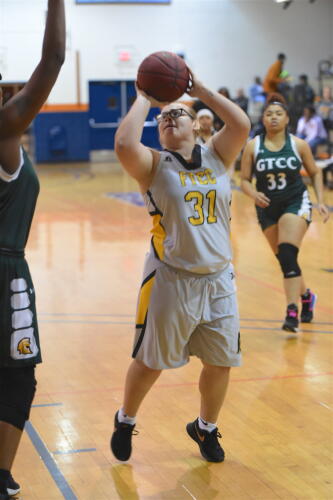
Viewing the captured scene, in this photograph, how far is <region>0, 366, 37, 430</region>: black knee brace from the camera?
125 inches

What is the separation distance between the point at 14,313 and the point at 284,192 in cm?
376

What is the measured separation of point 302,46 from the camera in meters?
23.7

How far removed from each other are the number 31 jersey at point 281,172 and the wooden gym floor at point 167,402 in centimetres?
109

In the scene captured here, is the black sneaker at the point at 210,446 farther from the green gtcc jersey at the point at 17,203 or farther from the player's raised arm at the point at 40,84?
the player's raised arm at the point at 40,84

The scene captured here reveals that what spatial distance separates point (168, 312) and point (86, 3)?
61.9ft

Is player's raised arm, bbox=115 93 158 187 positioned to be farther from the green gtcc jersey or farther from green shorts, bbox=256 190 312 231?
green shorts, bbox=256 190 312 231

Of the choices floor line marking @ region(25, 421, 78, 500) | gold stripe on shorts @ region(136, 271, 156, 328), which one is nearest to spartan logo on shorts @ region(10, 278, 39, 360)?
gold stripe on shorts @ region(136, 271, 156, 328)

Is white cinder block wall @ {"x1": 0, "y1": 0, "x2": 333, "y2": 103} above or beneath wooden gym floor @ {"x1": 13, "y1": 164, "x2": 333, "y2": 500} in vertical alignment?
above

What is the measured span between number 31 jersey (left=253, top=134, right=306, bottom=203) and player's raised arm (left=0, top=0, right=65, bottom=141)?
3673 mm

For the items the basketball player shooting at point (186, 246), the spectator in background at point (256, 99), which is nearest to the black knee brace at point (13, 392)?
the basketball player shooting at point (186, 246)

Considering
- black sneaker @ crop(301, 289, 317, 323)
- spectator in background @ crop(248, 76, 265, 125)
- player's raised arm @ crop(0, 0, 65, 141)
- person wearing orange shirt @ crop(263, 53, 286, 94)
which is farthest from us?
spectator in background @ crop(248, 76, 265, 125)

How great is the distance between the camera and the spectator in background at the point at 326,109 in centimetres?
1784

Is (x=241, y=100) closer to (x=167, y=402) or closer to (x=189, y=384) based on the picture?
(x=189, y=384)

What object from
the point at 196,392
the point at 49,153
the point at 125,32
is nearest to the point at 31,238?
the point at 196,392
